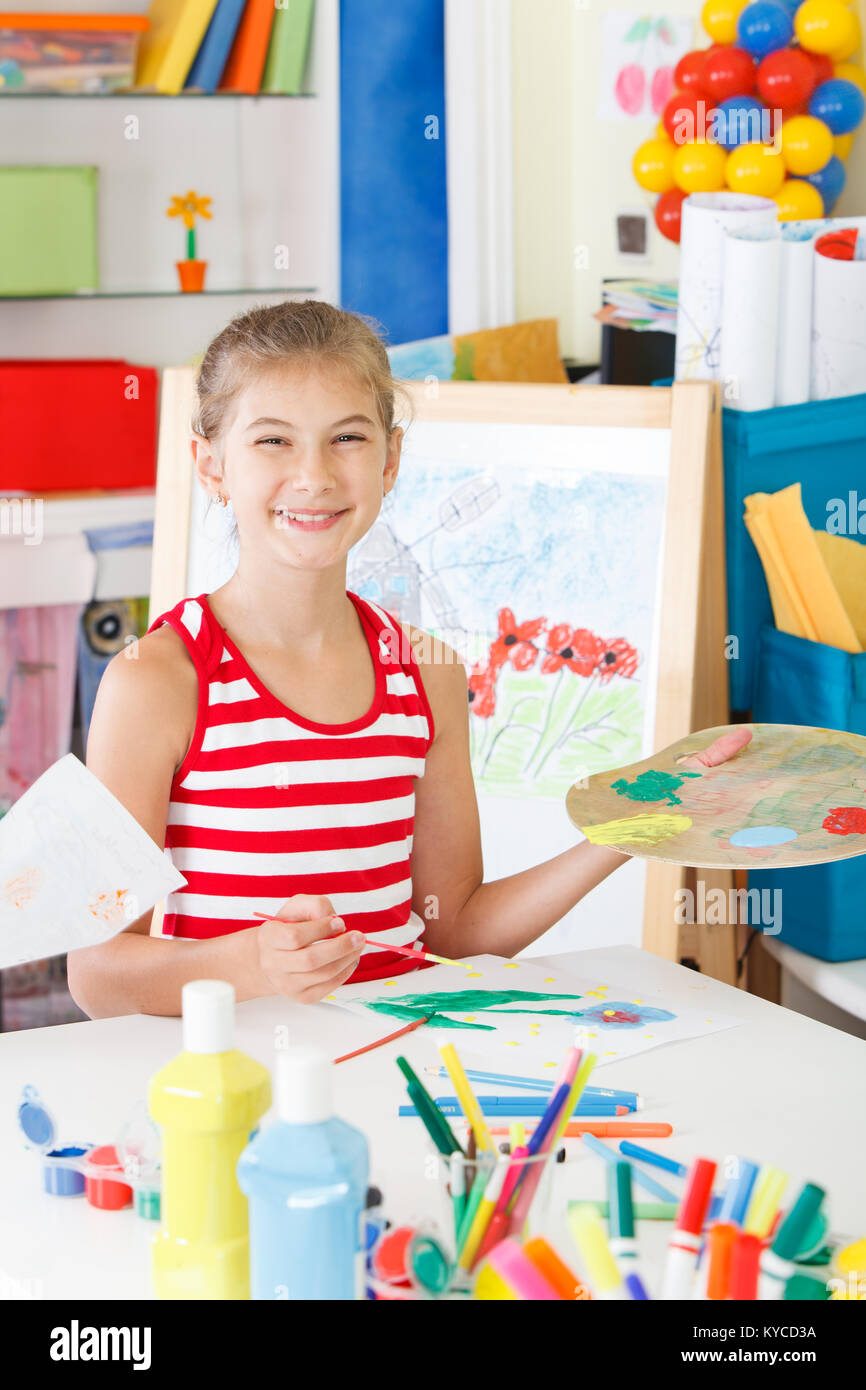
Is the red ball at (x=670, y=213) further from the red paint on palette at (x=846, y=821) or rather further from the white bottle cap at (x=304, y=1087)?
the white bottle cap at (x=304, y=1087)

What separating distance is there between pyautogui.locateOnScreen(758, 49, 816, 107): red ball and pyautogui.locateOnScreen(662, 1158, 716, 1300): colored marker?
6.32 ft

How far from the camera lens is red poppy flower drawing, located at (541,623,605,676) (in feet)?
6.21

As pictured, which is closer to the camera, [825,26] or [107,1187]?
[107,1187]

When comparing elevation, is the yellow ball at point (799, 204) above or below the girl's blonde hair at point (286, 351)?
above

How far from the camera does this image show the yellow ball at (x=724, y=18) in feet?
7.54

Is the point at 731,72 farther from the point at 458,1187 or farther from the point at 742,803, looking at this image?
the point at 458,1187

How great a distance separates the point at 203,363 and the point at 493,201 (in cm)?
156

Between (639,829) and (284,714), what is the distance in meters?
0.34

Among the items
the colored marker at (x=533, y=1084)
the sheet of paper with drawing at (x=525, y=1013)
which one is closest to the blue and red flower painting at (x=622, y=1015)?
the sheet of paper with drawing at (x=525, y=1013)

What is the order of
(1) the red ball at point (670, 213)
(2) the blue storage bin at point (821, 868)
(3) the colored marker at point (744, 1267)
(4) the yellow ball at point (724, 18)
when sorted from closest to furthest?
(3) the colored marker at point (744, 1267), (2) the blue storage bin at point (821, 868), (4) the yellow ball at point (724, 18), (1) the red ball at point (670, 213)

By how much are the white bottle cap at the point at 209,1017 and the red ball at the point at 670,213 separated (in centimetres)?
204

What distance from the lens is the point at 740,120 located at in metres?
2.26

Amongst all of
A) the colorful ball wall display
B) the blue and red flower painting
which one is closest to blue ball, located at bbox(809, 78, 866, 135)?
the colorful ball wall display

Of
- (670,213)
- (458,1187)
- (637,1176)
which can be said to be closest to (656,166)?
(670,213)
